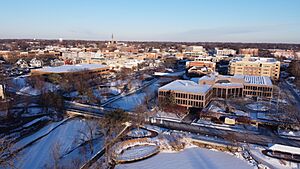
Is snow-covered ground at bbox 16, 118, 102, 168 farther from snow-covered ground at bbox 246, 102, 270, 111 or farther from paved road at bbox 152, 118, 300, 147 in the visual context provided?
snow-covered ground at bbox 246, 102, 270, 111

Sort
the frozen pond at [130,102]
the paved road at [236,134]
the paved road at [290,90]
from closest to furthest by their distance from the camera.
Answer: the paved road at [236,134]
the frozen pond at [130,102]
the paved road at [290,90]

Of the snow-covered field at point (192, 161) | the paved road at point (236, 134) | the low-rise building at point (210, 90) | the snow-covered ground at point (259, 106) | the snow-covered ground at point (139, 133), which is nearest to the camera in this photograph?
the snow-covered field at point (192, 161)

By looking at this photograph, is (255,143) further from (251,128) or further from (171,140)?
(171,140)

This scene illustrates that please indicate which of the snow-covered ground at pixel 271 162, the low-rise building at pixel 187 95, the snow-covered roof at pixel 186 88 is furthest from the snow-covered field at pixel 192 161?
the snow-covered roof at pixel 186 88

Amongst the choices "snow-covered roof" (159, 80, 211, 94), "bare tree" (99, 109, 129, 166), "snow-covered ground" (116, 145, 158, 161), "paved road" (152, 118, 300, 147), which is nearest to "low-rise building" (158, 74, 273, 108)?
"snow-covered roof" (159, 80, 211, 94)

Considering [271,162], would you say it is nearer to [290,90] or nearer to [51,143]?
[51,143]

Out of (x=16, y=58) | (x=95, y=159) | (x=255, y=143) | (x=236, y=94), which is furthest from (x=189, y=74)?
(x=16, y=58)

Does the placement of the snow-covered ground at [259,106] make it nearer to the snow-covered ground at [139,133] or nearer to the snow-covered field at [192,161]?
the snow-covered field at [192,161]

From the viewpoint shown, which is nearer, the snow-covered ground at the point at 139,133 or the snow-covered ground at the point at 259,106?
the snow-covered ground at the point at 139,133
